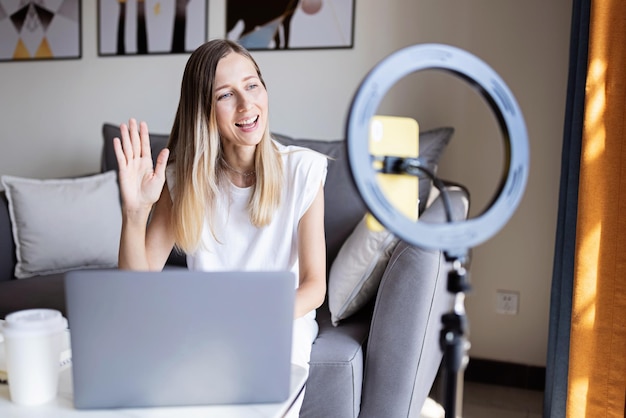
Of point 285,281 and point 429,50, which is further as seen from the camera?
point 285,281

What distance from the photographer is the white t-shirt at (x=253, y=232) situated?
4.89ft

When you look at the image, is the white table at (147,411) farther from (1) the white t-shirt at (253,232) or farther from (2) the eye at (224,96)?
(2) the eye at (224,96)

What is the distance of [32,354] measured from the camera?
798mm

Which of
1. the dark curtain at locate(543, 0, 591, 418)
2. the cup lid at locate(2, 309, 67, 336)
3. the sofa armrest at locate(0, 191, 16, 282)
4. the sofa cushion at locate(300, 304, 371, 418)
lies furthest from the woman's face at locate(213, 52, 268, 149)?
the sofa armrest at locate(0, 191, 16, 282)

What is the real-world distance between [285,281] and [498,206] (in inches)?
10.4

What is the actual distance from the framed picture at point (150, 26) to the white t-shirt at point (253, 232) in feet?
4.61

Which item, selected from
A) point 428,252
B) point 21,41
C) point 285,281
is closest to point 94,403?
point 285,281

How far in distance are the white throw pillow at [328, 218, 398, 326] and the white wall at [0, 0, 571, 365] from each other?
82cm

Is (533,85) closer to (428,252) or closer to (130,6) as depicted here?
(428,252)

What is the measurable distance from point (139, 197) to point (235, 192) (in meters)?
0.30

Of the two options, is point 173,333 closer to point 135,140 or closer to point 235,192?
point 135,140

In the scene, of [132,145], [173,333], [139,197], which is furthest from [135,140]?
[173,333]

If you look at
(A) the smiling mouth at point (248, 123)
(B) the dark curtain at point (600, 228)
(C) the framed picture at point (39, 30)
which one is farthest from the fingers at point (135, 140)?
(C) the framed picture at point (39, 30)

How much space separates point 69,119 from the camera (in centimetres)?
301
